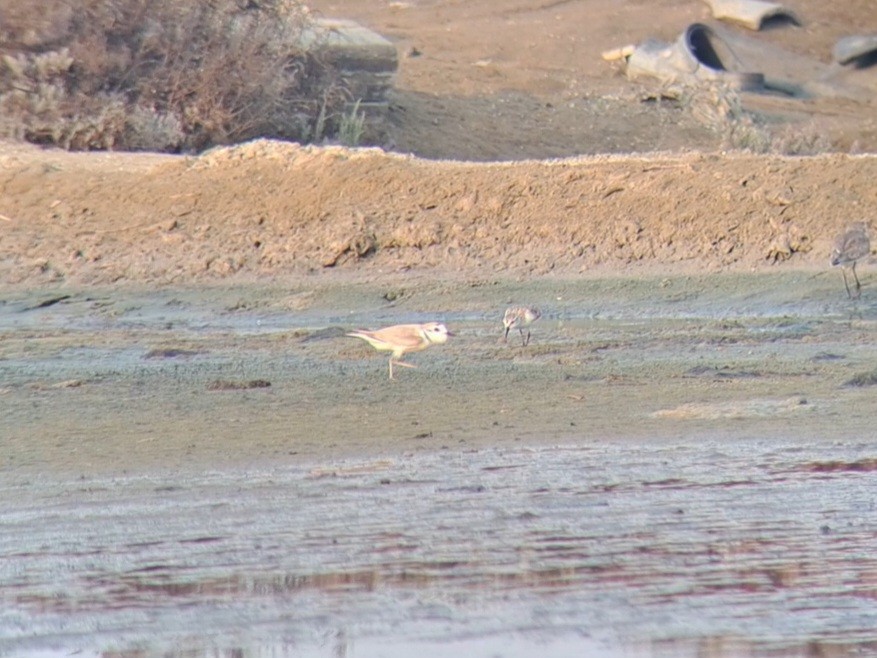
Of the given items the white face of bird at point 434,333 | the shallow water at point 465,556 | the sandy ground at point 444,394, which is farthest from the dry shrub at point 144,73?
the shallow water at point 465,556

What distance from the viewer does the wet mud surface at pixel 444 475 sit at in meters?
5.28

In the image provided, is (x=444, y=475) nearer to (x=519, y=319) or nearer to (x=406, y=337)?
(x=406, y=337)

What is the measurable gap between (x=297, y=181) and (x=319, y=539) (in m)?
7.65

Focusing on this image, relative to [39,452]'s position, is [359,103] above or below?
above

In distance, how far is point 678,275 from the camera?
12.5m

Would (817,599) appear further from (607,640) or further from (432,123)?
(432,123)

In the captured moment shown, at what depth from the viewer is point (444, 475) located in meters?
7.26

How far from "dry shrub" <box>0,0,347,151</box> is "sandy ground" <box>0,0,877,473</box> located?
47 centimetres

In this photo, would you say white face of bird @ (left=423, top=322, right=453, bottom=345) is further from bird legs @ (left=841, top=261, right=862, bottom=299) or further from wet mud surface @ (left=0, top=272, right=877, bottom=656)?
bird legs @ (left=841, top=261, right=862, bottom=299)

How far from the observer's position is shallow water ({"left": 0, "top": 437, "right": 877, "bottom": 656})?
5125 mm

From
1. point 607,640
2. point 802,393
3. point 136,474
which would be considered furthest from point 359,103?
point 607,640

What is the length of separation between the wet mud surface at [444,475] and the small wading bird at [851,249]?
0.17 m

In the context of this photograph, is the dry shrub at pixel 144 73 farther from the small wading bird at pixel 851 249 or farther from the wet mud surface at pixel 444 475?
the small wading bird at pixel 851 249

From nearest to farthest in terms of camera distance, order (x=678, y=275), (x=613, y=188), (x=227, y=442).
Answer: (x=227, y=442), (x=678, y=275), (x=613, y=188)
